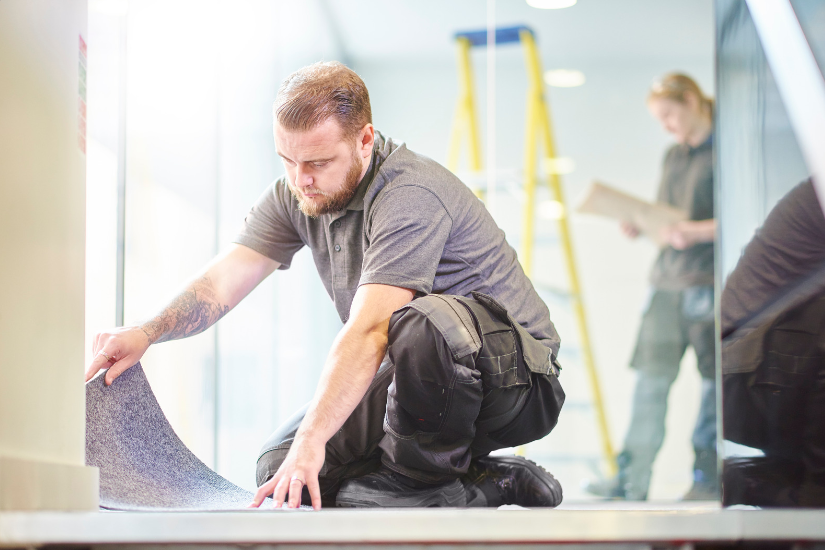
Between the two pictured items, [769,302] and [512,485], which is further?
[512,485]

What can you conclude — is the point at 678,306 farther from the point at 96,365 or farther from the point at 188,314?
the point at 96,365

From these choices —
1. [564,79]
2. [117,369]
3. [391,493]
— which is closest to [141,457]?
[117,369]

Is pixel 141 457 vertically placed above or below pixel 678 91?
below

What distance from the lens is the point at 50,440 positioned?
0.67 meters

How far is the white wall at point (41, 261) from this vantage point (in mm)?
619

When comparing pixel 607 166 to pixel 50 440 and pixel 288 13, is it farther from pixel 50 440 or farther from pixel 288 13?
pixel 50 440

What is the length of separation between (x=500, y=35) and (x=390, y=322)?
2361mm

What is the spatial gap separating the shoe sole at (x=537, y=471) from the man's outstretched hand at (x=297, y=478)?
502mm

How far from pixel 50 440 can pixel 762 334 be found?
671 mm

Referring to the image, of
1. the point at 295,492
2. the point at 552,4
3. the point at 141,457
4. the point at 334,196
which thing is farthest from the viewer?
the point at 552,4

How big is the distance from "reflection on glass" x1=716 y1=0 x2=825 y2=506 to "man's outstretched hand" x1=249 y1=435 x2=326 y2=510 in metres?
0.45

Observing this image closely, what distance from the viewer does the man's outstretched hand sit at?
0.83 meters

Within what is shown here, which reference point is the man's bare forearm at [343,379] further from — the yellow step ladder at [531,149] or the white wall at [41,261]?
the yellow step ladder at [531,149]

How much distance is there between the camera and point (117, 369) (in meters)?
1.09
